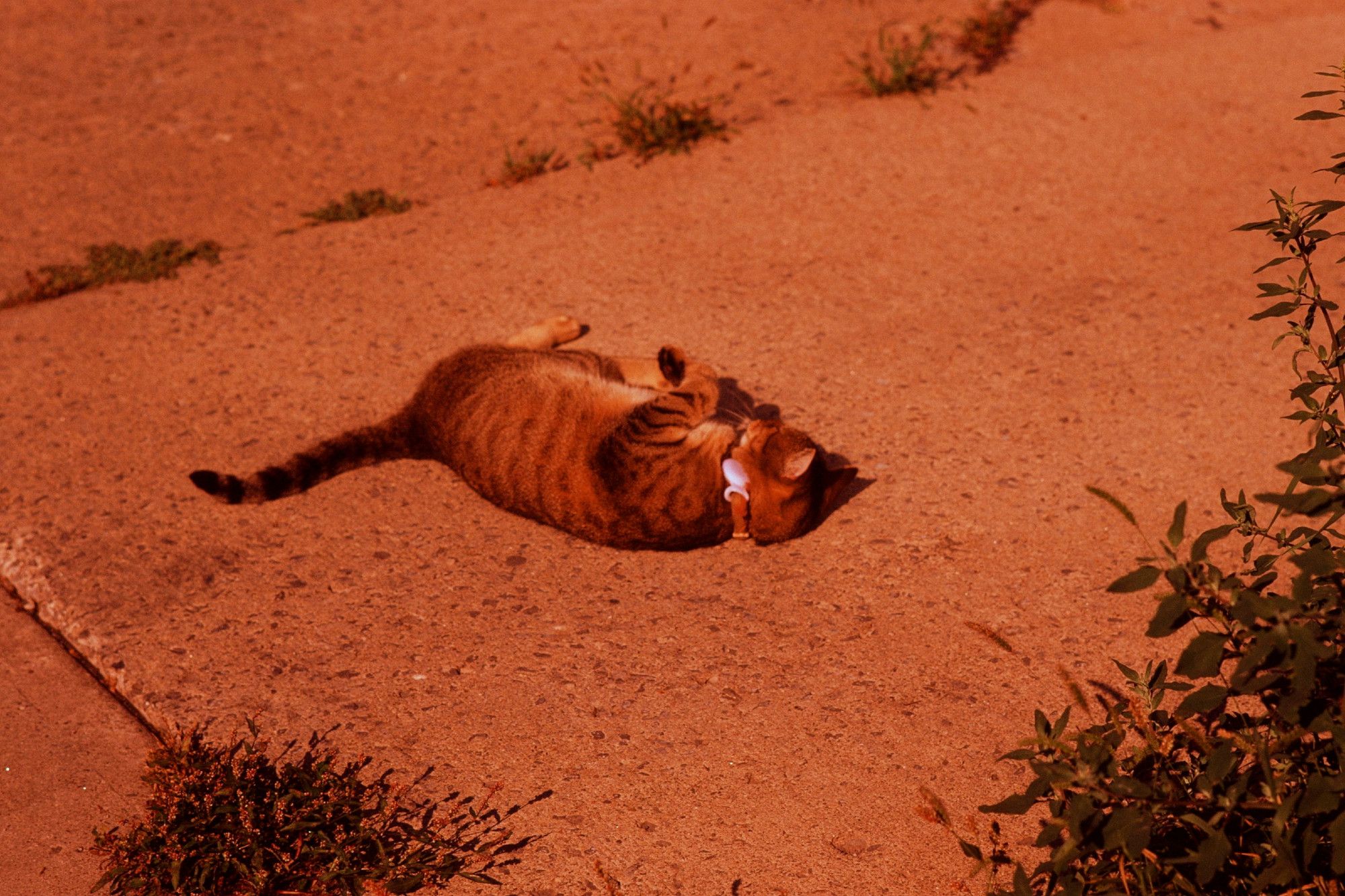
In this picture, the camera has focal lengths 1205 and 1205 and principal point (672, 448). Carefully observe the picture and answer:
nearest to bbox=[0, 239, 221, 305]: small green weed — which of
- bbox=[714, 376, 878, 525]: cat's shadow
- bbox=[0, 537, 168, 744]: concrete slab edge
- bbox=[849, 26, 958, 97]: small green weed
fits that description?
→ bbox=[0, 537, 168, 744]: concrete slab edge

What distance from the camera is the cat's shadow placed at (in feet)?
14.5

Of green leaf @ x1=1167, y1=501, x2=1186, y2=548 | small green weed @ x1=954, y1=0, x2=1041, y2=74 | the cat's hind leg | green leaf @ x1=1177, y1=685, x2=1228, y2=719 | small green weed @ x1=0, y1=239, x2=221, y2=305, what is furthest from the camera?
small green weed @ x1=954, y1=0, x2=1041, y2=74

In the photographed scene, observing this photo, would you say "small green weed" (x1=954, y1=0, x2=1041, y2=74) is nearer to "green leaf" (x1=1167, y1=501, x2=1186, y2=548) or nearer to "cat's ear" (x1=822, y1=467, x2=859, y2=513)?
"cat's ear" (x1=822, y1=467, x2=859, y2=513)

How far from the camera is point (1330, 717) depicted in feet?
7.54

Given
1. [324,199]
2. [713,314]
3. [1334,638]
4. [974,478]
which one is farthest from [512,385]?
[1334,638]

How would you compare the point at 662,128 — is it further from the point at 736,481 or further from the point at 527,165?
the point at 736,481

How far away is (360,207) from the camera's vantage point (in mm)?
6035

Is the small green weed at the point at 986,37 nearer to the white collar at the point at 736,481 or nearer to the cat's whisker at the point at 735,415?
the cat's whisker at the point at 735,415

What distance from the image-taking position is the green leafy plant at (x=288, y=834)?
2.98 m

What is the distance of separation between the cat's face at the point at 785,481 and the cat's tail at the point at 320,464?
1307 mm

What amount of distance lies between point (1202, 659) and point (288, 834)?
7.25 feet

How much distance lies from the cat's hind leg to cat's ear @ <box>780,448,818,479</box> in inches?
55.0

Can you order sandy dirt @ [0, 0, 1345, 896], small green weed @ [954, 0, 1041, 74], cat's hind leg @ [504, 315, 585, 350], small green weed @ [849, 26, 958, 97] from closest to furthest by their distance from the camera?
sandy dirt @ [0, 0, 1345, 896], cat's hind leg @ [504, 315, 585, 350], small green weed @ [849, 26, 958, 97], small green weed @ [954, 0, 1041, 74]

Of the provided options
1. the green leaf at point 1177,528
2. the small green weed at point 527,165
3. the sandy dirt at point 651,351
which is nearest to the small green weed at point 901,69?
the sandy dirt at point 651,351
